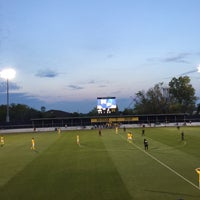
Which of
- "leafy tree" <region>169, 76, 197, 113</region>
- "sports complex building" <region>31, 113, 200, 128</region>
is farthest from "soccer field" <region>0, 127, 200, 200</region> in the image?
"leafy tree" <region>169, 76, 197, 113</region>

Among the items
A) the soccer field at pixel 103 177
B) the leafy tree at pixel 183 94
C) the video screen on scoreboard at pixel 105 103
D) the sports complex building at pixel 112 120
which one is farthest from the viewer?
the leafy tree at pixel 183 94

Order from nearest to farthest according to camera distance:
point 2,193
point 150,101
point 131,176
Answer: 1. point 2,193
2. point 131,176
3. point 150,101

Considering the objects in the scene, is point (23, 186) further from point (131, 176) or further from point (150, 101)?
point (150, 101)

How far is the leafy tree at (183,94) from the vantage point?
164m

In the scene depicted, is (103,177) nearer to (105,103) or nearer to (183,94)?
(105,103)

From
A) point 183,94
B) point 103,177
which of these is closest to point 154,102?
point 183,94

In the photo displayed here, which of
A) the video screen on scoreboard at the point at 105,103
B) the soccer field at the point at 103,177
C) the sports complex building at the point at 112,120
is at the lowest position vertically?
the soccer field at the point at 103,177

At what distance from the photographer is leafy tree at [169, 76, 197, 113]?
164375 millimetres

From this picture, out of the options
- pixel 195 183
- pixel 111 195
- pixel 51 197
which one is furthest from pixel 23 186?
pixel 195 183

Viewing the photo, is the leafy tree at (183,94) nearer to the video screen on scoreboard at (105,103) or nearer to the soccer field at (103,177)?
the video screen on scoreboard at (105,103)

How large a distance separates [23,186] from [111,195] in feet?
21.2

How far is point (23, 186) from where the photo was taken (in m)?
Result: 22.8

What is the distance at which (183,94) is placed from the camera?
165 meters

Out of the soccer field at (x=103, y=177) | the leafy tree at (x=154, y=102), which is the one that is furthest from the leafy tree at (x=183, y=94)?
the soccer field at (x=103, y=177)
